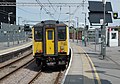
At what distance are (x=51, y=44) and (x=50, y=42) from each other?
0.47ft

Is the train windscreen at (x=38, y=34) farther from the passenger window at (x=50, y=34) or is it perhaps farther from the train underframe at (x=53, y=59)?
the train underframe at (x=53, y=59)

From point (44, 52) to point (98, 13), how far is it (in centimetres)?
1138

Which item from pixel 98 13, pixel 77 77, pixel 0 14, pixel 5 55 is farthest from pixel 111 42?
pixel 0 14

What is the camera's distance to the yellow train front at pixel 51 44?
17.8 metres

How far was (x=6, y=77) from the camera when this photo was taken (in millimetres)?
16031

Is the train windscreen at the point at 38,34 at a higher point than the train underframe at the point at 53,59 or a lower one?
higher

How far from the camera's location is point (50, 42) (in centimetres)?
A: 1786

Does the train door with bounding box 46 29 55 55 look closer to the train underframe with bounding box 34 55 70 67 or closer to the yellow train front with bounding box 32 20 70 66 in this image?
the yellow train front with bounding box 32 20 70 66

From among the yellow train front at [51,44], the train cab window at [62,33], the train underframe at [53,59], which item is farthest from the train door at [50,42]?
the train cab window at [62,33]

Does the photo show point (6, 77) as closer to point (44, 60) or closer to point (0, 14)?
point (44, 60)

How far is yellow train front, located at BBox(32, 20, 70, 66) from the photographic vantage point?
17766mm

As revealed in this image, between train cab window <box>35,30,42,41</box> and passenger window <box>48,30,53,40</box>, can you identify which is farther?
train cab window <box>35,30,42,41</box>

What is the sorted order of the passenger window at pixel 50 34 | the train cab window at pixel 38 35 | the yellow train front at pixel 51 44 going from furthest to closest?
the train cab window at pixel 38 35, the passenger window at pixel 50 34, the yellow train front at pixel 51 44

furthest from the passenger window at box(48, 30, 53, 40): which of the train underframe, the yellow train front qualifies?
the train underframe
